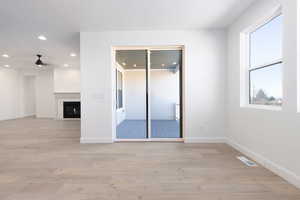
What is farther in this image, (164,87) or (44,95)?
(44,95)

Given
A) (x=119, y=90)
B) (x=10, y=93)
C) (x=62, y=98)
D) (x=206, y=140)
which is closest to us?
(x=206, y=140)

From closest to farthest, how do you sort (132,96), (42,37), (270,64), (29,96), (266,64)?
(270,64), (266,64), (42,37), (132,96), (29,96)

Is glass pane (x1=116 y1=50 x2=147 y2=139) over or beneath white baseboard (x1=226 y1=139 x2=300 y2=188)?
over

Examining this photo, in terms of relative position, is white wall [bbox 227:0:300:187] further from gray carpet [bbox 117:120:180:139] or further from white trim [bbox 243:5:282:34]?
gray carpet [bbox 117:120:180:139]

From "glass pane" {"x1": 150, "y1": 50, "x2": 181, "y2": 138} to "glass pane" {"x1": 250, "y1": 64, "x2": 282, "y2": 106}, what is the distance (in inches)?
64.3

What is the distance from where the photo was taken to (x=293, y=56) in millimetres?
1990

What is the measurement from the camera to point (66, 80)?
8.48 m

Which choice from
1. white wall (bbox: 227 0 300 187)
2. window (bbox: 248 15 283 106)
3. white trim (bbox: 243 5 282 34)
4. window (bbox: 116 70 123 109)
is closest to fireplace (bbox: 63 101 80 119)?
window (bbox: 116 70 123 109)

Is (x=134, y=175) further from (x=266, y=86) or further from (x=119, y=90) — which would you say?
(x=119, y=90)

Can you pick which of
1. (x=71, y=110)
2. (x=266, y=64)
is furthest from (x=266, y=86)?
(x=71, y=110)

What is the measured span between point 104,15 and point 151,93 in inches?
78.7

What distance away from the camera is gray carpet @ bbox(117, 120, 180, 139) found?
4266mm

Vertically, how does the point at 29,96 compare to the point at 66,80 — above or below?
below

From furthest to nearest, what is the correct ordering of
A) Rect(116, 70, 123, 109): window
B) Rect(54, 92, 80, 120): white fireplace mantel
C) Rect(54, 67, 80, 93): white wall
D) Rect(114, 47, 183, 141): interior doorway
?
Rect(54, 92, 80, 120): white fireplace mantel, Rect(54, 67, 80, 93): white wall, Rect(116, 70, 123, 109): window, Rect(114, 47, 183, 141): interior doorway
